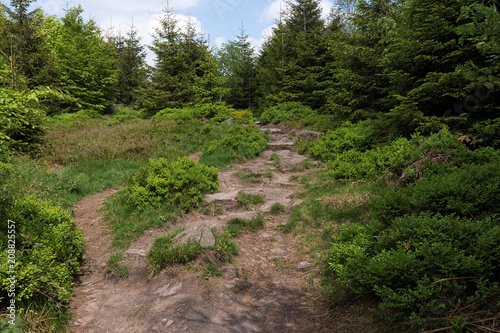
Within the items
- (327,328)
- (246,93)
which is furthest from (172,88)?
(327,328)

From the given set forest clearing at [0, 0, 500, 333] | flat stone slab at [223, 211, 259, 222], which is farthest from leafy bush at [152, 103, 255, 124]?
flat stone slab at [223, 211, 259, 222]

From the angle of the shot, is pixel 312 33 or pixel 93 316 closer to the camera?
pixel 93 316

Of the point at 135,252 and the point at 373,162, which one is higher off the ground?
the point at 373,162

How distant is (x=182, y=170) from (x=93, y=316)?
3.72 m

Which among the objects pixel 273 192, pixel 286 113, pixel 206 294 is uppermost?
pixel 286 113

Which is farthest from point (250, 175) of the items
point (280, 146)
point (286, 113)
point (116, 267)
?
point (286, 113)

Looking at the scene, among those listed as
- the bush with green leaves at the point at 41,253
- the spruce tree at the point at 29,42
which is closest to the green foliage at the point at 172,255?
the bush with green leaves at the point at 41,253

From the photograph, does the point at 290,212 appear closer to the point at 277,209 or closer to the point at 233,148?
the point at 277,209

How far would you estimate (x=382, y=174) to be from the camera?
6.33 m

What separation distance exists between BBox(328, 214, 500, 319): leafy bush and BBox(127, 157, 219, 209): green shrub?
13.4ft

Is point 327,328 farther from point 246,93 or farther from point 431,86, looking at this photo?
point 246,93

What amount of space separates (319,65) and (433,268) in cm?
1838

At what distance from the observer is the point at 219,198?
6.57 metres

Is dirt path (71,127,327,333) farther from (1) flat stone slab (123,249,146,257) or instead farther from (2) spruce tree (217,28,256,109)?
(2) spruce tree (217,28,256,109)
